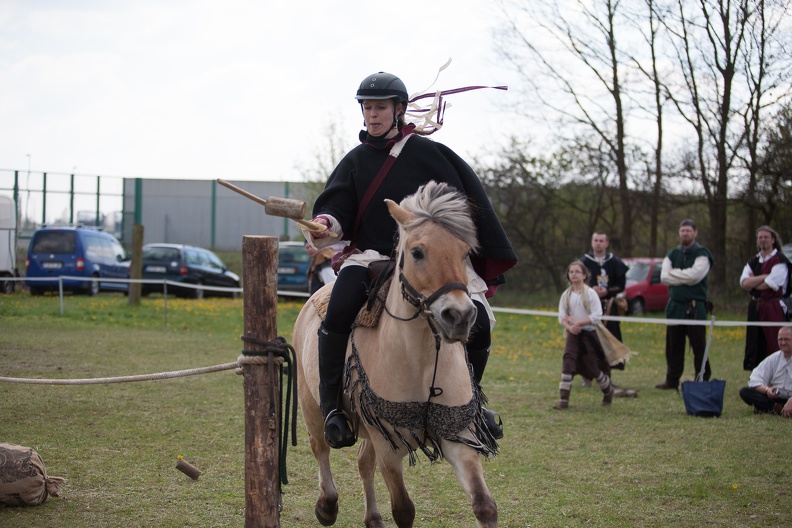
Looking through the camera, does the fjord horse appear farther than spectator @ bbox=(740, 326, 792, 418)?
No

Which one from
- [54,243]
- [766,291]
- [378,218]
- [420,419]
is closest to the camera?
[420,419]

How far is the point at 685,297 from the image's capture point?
10883 millimetres

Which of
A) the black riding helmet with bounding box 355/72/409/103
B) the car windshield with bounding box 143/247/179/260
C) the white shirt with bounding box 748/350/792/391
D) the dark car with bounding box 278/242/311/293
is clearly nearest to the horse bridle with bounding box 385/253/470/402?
the black riding helmet with bounding box 355/72/409/103

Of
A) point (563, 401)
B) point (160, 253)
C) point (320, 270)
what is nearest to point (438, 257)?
point (563, 401)

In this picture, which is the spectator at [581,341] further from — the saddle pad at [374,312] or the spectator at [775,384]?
the saddle pad at [374,312]

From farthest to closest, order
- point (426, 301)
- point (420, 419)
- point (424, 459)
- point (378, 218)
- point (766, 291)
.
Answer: point (766, 291), point (424, 459), point (378, 218), point (420, 419), point (426, 301)

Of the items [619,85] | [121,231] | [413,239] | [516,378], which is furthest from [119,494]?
[121,231]

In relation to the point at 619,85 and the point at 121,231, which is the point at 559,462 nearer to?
the point at 619,85

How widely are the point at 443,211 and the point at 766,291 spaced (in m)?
8.06

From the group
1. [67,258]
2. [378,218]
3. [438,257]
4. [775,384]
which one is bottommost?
[775,384]

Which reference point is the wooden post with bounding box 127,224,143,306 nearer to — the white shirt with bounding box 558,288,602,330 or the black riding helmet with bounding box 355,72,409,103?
the white shirt with bounding box 558,288,602,330

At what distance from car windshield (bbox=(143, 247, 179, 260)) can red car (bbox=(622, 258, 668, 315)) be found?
1294 centimetres

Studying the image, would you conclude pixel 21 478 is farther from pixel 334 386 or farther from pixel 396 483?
pixel 396 483

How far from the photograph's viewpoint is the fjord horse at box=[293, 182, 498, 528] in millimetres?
3586
